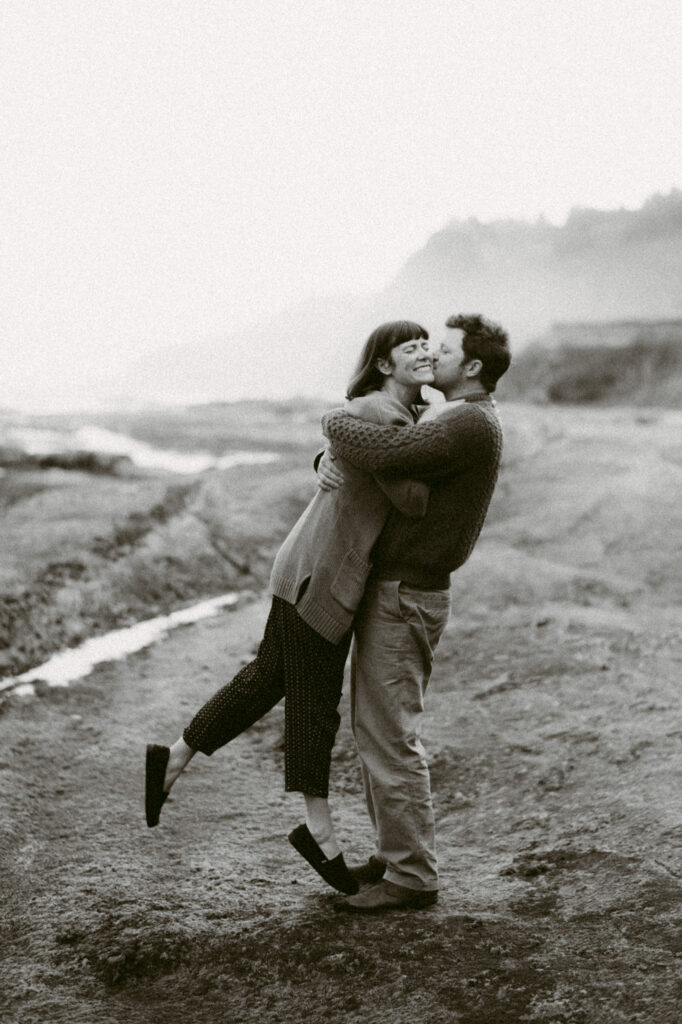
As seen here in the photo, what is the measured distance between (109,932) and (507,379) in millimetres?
37097

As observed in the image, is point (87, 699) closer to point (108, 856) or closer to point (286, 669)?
point (108, 856)

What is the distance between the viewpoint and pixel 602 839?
4719 millimetres

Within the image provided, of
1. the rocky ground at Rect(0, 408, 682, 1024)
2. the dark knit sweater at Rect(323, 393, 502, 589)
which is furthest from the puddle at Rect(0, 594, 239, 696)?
the dark knit sweater at Rect(323, 393, 502, 589)

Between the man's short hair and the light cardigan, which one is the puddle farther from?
the man's short hair

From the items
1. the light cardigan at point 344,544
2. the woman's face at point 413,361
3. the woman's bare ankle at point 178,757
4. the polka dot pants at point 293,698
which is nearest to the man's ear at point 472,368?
the woman's face at point 413,361

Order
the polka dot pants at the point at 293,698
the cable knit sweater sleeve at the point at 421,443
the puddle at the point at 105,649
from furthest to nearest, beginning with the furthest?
the puddle at the point at 105,649, the polka dot pants at the point at 293,698, the cable knit sweater sleeve at the point at 421,443

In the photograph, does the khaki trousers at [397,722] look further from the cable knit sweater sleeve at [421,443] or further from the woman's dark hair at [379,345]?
the woman's dark hair at [379,345]

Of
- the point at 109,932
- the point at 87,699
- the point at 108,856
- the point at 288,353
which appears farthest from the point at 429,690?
the point at 288,353

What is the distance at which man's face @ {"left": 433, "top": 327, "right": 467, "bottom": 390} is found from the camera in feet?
13.9

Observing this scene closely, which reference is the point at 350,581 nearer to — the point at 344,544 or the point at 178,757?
the point at 344,544

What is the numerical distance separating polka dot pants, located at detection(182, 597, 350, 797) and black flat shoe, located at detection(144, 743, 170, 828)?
118 millimetres

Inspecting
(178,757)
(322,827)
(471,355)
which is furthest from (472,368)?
(178,757)

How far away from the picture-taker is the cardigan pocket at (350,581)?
4195 millimetres

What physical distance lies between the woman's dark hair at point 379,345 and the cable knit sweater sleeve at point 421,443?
24 centimetres
